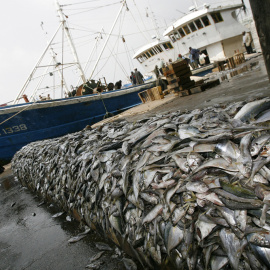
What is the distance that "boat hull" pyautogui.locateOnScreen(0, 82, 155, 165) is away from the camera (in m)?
13.2

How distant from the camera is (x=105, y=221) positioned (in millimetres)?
3039

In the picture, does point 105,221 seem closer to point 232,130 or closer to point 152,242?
point 152,242

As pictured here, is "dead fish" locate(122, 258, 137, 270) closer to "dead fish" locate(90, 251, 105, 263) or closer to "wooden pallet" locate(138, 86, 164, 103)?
"dead fish" locate(90, 251, 105, 263)

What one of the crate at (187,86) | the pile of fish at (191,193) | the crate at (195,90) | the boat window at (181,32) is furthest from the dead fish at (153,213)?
the boat window at (181,32)

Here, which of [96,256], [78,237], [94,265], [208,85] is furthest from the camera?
[208,85]

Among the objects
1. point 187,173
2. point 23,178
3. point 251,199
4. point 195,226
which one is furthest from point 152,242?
point 23,178

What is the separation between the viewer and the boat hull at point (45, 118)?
Answer: 13.2 m

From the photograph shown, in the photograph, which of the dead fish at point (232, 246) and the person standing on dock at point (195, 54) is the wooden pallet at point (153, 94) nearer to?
the person standing on dock at point (195, 54)

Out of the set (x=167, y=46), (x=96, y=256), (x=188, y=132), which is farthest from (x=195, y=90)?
(x=167, y=46)

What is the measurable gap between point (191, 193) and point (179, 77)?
399 inches

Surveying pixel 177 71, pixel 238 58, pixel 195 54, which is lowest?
pixel 238 58

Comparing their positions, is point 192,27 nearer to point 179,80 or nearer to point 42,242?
point 179,80

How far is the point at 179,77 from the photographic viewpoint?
11.2m

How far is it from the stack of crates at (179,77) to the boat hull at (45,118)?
5.95 m
